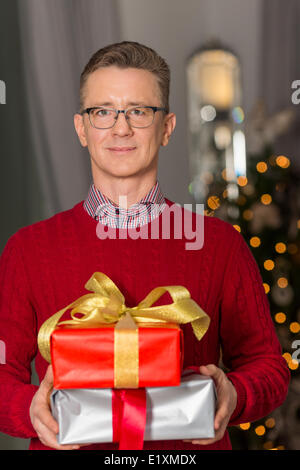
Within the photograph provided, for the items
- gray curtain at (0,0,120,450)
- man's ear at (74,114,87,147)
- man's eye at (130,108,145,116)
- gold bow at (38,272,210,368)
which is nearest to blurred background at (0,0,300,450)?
gray curtain at (0,0,120,450)

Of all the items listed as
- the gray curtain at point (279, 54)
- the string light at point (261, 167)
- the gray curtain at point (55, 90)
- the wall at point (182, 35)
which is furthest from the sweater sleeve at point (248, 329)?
the gray curtain at point (279, 54)

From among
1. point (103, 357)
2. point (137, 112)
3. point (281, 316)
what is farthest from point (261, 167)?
point (103, 357)

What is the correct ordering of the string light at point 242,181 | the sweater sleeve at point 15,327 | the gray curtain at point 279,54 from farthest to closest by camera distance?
the gray curtain at point 279,54 → the string light at point 242,181 → the sweater sleeve at point 15,327

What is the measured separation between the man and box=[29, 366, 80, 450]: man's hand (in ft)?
0.69

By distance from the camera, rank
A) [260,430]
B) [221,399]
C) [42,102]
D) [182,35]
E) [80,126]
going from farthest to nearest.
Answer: [182,35], [260,430], [42,102], [80,126], [221,399]

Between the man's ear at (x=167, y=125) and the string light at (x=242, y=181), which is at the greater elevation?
the man's ear at (x=167, y=125)

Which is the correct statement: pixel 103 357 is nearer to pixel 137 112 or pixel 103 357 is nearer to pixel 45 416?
pixel 45 416

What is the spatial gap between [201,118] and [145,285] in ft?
8.78

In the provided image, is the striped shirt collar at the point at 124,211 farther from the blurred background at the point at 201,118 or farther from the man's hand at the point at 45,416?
the blurred background at the point at 201,118

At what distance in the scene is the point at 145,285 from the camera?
4.08 ft

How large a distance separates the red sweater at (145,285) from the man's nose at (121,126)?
0.19m

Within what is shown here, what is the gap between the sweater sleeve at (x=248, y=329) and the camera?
1.23 metres
